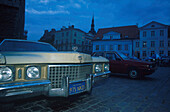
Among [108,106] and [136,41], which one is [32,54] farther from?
[136,41]

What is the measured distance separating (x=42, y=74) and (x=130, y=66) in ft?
18.2

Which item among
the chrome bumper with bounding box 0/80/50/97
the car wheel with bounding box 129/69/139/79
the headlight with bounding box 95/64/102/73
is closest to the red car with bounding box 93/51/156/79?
the car wheel with bounding box 129/69/139/79

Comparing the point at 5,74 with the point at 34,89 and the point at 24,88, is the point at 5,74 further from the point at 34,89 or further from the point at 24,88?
the point at 34,89

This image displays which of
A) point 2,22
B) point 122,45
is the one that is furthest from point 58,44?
point 2,22

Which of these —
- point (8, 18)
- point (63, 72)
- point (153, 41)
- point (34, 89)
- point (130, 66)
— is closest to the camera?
point (34, 89)

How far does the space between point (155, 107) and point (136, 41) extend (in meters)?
31.7

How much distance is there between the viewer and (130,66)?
6.39 m

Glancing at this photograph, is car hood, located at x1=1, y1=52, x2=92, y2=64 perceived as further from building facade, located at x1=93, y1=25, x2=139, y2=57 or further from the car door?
building facade, located at x1=93, y1=25, x2=139, y2=57

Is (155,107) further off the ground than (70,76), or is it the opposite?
(70,76)

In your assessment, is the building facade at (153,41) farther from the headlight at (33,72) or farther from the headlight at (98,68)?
the headlight at (33,72)

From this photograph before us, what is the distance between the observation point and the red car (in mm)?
6078

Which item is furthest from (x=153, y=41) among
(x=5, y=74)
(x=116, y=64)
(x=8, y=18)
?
(x=5, y=74)

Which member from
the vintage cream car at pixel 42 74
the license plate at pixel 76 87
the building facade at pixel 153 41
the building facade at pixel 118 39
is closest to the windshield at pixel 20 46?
the vintage cream car at pixel 42 74

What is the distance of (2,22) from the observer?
8672 millimetres
